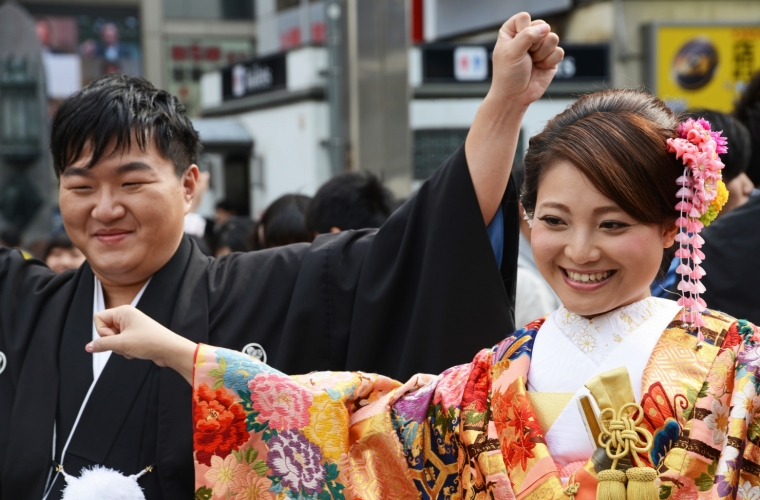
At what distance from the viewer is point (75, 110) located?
234 cm

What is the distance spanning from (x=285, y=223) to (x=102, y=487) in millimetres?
2024

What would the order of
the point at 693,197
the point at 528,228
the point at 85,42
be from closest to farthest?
the point at 693,197, the point at 528,228, the point at 85,42

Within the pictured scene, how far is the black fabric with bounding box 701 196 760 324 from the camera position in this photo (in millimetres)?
2869

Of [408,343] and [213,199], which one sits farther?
[213,199]

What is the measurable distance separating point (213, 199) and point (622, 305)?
14.5m

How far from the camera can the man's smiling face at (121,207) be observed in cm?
230

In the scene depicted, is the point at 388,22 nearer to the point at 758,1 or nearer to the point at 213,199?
the point at 758,1

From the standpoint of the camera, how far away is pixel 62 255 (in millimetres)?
4613

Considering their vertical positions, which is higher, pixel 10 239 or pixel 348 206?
pixel 348 206

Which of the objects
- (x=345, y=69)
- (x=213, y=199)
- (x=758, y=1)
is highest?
(x=758, y=1)

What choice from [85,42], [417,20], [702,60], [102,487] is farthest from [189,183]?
[85,42]

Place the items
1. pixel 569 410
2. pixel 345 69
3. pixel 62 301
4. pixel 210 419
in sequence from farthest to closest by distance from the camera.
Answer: pixel 345 69
pixel 62 301
pixel 210 419
pixel 569 410

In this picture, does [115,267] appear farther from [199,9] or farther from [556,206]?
[199,9]

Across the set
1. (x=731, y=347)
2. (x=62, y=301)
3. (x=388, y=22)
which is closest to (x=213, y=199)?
(x=388, y=22)
